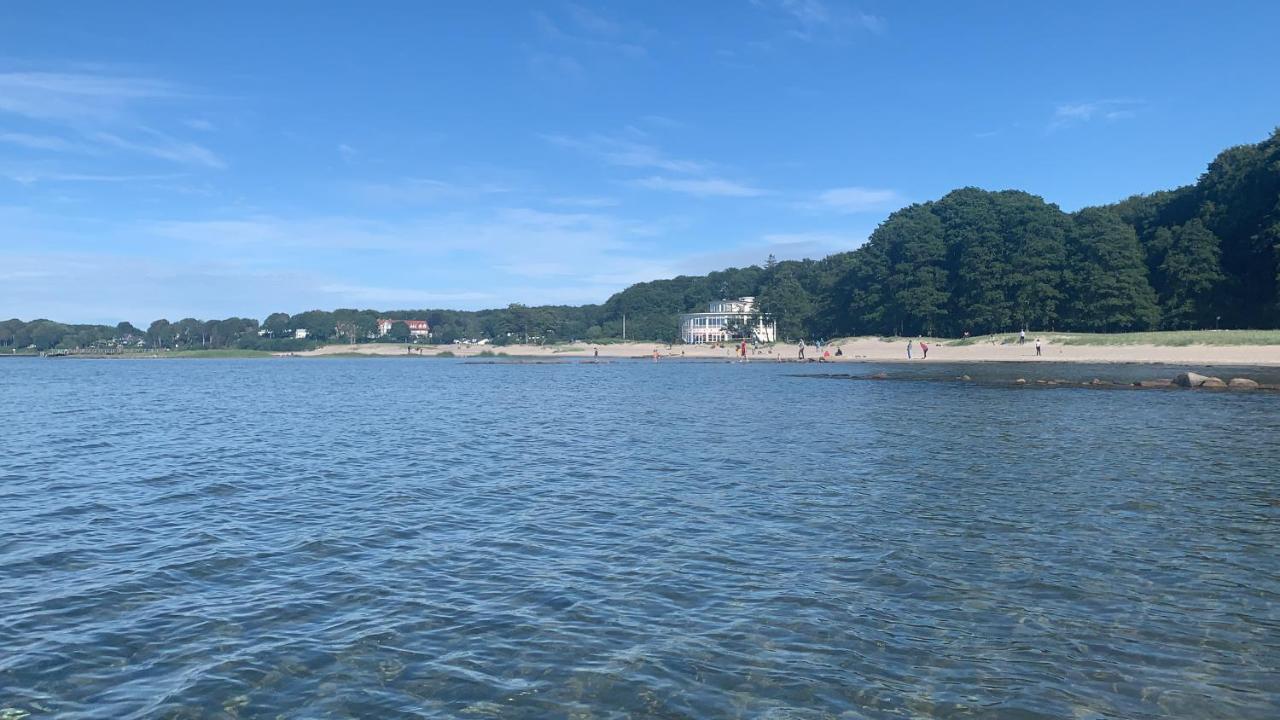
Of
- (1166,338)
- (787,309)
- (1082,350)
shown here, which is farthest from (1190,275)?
(787,309)

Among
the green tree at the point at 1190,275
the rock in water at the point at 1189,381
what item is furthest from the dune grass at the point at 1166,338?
the rock in water at the point at 1189,381

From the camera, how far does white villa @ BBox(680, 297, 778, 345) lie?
17488cm

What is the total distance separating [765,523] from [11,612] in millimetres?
11945

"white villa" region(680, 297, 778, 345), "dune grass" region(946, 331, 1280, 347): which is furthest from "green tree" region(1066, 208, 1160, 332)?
"white villa" region(680, 297, 778, 345)

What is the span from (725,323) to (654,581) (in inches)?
6782

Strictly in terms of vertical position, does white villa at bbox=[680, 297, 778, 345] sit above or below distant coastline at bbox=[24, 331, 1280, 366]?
above

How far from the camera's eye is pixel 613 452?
2623 centimetres

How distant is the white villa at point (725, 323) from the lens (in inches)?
6885

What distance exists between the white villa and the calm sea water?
147663 mm

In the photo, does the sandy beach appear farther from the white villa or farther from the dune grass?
the white villa

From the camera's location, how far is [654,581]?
1177 cm

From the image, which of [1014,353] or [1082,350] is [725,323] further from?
[1082,350]

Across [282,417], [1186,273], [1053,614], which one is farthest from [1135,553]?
[1186,273]

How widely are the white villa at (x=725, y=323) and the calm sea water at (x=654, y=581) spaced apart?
148 metres
